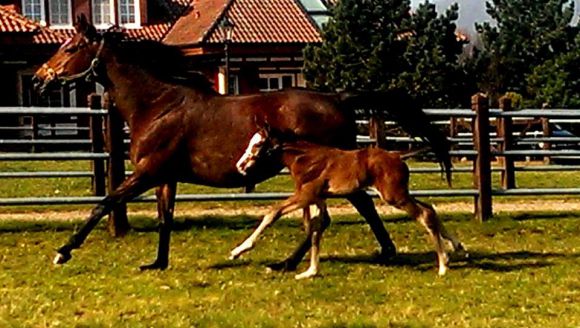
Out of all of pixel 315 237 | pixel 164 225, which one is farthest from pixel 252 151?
pixel 164 225

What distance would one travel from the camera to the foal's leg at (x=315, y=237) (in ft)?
31.7

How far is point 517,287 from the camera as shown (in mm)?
9078

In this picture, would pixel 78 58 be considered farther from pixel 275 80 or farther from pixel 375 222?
pixel 275 80

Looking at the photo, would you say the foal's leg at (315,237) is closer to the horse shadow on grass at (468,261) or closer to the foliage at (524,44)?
the horse shadow on grass at (468,261)

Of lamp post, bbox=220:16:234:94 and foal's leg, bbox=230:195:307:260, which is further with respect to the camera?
lamp post, bbox=220:16:234:94

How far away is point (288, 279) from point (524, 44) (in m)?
39.8

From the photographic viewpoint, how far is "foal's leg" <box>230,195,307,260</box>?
30.4 feet

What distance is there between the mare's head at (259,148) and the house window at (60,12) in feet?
118

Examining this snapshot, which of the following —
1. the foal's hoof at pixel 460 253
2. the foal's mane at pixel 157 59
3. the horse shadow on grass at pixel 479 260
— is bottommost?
the horse shadow on grass at pixel 479 260

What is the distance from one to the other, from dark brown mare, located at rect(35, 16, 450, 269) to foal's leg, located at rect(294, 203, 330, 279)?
22 cm

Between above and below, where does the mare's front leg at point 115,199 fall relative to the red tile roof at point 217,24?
below

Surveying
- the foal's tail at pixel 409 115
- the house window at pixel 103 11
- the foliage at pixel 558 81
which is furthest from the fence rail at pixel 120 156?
the house window at pixel 103 11

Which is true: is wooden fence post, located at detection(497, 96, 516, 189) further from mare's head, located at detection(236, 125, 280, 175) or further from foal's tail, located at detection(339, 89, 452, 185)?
mare's head, located at detection(236, 125, 280, 175)

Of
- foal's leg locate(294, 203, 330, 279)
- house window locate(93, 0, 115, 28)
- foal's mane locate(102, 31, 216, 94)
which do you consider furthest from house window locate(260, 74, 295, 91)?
foal's leg locate(294, 203, 330, 279)
